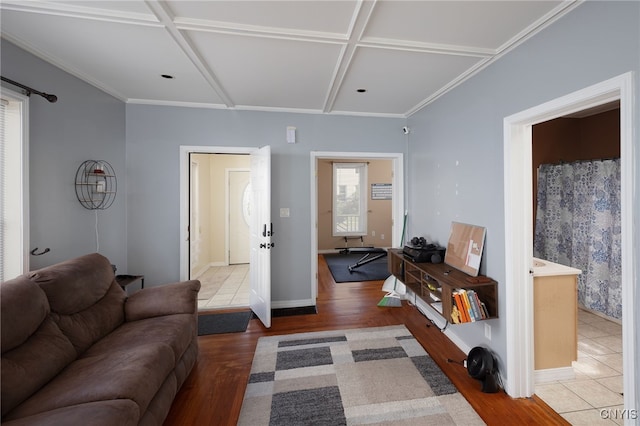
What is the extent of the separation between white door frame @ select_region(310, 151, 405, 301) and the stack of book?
1.73 m

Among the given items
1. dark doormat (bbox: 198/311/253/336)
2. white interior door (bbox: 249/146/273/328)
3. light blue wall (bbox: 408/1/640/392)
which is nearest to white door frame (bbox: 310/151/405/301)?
light blue wall (bbox: 408/1/640/392)

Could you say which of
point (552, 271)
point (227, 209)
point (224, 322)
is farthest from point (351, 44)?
point (227, 209)

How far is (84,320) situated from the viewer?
176 cm

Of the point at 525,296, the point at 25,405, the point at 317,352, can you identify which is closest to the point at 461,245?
the point at 525,296

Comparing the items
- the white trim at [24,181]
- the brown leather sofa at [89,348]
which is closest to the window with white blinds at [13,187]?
the white trim at [24,181]

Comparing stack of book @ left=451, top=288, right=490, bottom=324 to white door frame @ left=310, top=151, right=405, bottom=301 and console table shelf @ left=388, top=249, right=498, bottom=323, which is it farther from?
white door frame @ left=310, top=151, right=405, bottom=301

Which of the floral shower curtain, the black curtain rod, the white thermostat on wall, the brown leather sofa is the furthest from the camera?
the white thermostat on wall

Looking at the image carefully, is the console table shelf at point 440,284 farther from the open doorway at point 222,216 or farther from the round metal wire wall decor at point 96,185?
the round metal wire wall decor at point 96,185

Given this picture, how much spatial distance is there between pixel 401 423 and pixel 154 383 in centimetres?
153

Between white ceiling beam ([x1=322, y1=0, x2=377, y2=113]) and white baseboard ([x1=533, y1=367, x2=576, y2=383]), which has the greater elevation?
white ceiling beam ([x1=322, y1=0, x2=377, y2=113])

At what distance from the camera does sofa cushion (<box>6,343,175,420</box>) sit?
121 cm

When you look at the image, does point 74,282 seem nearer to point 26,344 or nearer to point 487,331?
point 26,344

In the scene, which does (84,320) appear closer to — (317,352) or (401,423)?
(317,352)

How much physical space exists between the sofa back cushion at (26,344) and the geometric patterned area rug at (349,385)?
3.75 ft
